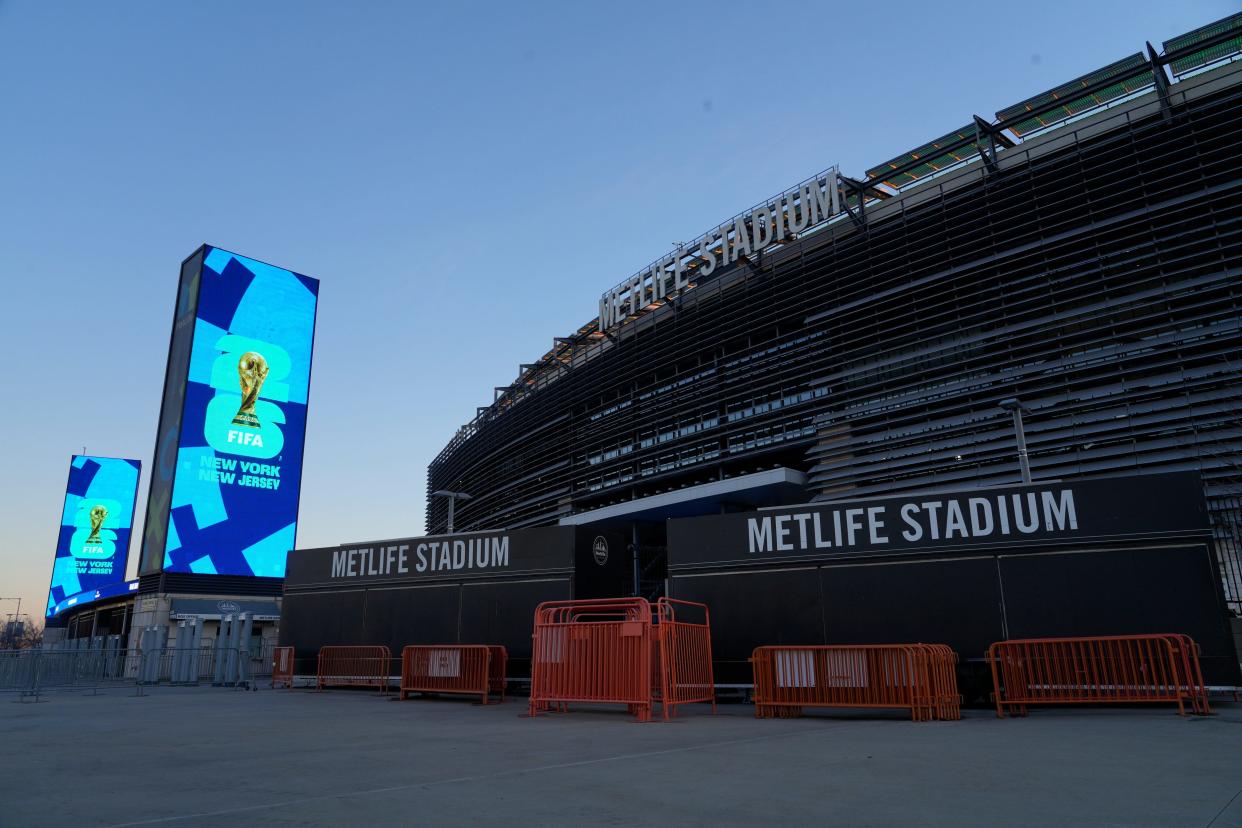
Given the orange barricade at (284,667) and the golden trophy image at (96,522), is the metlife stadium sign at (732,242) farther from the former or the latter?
the golden trophy image at (96,522)

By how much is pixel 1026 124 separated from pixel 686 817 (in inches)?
1017

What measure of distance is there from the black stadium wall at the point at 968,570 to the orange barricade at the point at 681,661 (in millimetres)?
1326

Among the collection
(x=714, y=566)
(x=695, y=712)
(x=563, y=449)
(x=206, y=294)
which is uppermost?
(x=206, y=294)

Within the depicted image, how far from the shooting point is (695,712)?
13727 millimetres

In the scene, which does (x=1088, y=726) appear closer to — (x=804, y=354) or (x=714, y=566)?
(x=714, y=566)

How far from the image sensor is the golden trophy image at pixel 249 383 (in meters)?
46.0

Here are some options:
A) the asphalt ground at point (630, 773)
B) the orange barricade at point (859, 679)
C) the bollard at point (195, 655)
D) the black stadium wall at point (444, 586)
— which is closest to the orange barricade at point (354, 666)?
the black stadium wall at point (444, 586)

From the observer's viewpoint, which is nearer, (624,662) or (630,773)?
(630,773)

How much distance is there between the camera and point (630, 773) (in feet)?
20.1

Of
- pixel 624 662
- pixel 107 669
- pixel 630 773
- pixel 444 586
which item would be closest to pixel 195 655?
pixel 107 669

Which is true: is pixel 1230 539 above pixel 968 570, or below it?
above

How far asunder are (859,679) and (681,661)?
286cm

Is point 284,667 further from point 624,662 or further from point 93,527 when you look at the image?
point 93,527

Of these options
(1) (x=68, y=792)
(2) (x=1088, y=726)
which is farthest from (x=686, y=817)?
(2) (x=1088, y=726)
